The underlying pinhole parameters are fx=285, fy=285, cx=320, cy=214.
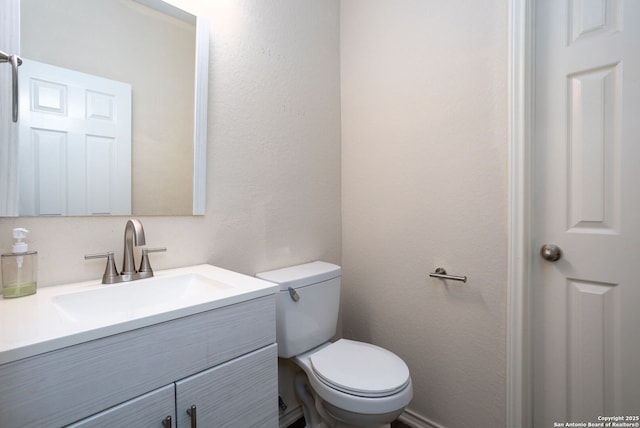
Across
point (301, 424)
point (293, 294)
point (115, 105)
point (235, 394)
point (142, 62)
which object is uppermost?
point (142, 62)

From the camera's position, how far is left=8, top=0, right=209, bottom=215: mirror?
2.79 feet

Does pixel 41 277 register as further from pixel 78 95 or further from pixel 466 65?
pixel 466 65

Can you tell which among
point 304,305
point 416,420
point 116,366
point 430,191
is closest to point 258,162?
point 304,305

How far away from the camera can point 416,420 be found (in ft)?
4.68

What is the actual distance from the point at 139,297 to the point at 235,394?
0.44 meters

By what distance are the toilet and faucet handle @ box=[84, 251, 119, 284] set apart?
0.55 metres

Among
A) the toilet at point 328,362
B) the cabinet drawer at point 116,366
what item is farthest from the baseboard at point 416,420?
the cabinet drawer at point 116,366

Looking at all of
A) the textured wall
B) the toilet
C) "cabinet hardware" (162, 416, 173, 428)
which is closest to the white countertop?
the textured wall

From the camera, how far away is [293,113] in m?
1.49

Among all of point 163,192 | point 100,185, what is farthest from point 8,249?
point 163,192

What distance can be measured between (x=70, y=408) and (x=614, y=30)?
6.22 feet

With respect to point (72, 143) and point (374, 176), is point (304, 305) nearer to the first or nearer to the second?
point (374, 176)

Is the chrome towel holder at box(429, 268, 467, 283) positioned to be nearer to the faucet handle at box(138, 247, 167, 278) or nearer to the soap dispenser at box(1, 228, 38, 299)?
the faucet handle at box(138, 247, 167, 278)

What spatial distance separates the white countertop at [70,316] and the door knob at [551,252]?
3.52ft
